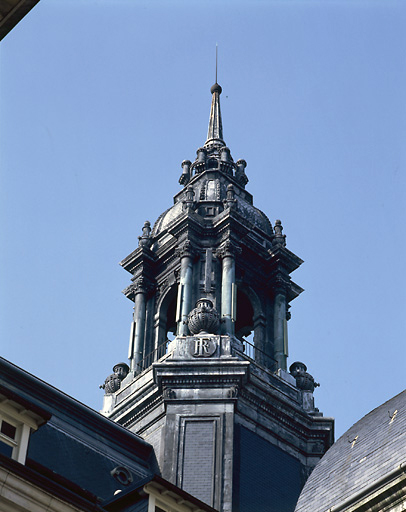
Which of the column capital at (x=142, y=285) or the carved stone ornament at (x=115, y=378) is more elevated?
the column capital at (x=142, y=285)

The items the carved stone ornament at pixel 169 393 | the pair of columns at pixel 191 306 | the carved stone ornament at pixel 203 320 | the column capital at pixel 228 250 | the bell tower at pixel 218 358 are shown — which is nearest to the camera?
the bell tower at pixel 218 358

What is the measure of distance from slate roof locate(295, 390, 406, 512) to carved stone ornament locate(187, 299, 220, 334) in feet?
58.6

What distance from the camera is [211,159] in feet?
208

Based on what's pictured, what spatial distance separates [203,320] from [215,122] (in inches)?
697

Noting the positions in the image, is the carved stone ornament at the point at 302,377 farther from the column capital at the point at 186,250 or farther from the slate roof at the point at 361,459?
the slate roof at the point at 361,459

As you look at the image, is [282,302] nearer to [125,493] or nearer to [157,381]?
[157,381]

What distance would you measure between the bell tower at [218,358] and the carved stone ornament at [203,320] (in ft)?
0.17

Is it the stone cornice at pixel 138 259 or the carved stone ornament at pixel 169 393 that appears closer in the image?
the carved stone ornament at pixel 169 393

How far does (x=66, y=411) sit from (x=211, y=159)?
66.3 feet

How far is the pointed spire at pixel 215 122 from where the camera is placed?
6629 cm

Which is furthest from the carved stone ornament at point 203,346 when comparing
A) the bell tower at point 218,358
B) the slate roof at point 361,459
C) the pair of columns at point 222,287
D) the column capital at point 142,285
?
the slate roof at point 361,459

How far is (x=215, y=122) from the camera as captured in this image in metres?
67.8

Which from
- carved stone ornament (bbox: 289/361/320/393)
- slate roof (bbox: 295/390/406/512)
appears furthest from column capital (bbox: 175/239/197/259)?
slate roof (bbox: 295/390/406/512)

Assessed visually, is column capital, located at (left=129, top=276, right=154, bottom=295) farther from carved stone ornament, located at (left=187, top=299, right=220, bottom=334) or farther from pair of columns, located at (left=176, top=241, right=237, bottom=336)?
carved stone ornament, located at (left=187, top=299, right=220, bottom=334)
